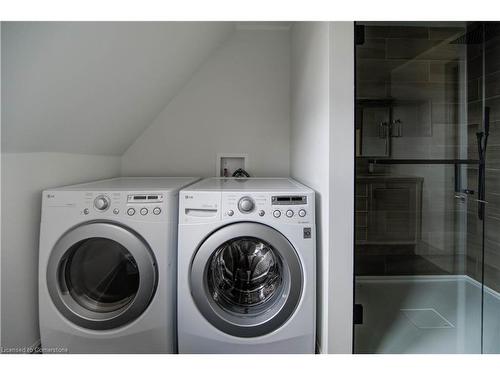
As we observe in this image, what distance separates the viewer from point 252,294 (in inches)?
74.5

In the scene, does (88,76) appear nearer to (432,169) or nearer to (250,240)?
(250,240)

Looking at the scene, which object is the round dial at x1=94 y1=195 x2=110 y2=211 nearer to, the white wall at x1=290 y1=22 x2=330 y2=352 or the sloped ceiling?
the sloped ceiling

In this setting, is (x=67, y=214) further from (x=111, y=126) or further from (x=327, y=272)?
(x=327, y=272)

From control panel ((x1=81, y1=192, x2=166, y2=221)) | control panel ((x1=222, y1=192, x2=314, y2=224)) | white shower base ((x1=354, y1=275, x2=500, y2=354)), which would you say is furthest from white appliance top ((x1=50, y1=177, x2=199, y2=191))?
white shower base ((x1=354, y1=275, x2=500, y2=354))

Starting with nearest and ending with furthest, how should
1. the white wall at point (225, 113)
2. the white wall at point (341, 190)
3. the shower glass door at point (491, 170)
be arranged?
the white wall at point (341, 190), the shower glass door at point (491, 170), the white wall at point (225, 113)

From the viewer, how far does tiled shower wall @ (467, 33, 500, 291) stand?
171 cm

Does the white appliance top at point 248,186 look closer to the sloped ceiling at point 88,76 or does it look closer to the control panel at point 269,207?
the control panel at point 269,207

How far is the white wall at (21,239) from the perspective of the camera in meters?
1.64

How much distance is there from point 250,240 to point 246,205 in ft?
0.65

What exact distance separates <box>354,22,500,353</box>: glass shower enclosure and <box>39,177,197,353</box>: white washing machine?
101 centimetres

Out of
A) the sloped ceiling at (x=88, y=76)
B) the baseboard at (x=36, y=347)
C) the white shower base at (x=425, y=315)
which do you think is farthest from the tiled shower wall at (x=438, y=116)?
the baseboard at (x=36, y=347)

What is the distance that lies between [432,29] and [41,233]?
227 cm

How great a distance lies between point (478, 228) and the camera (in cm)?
180

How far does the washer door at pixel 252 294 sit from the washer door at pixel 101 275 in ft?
0.89
